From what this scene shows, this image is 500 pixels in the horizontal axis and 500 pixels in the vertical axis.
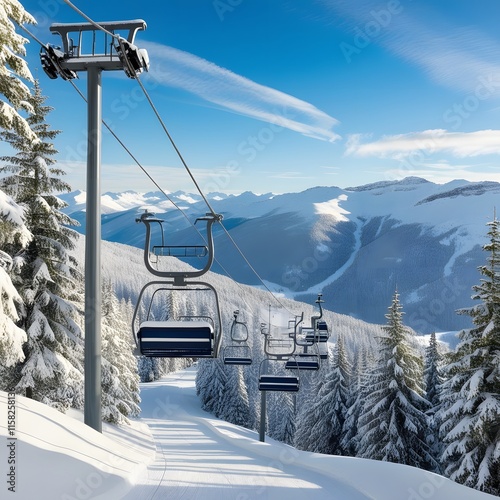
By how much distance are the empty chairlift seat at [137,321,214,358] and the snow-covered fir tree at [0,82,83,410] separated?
372 inches

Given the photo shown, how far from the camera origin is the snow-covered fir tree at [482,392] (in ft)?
59.5

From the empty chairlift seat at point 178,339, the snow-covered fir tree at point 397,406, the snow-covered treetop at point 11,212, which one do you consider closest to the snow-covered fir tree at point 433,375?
the snow-covered fir tree at point 397,406

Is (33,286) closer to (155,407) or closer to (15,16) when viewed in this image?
(15,16)

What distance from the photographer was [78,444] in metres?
7.80

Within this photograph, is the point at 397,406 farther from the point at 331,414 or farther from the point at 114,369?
the point at 114,369

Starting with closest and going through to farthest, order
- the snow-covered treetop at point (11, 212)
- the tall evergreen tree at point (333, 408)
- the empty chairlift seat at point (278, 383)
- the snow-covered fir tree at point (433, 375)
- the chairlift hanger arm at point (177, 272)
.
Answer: the chairlift hanger arm at point (177, 272)
the snow-covered treetop at point (11, 212)
the empty chairlift seat at point (278, 383)
the snow-covered fir tree at point (433, 375)
the tall evergreen tree at point (333, 408)

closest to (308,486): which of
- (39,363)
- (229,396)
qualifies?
(39,363)

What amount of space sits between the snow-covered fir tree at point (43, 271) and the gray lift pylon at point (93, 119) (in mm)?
10321

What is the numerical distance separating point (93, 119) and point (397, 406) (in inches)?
1068

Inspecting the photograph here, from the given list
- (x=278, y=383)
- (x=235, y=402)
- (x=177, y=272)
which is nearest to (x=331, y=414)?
(x=278, y=383)

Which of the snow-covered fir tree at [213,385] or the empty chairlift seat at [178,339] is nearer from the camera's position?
the empty chairlift seat at [178,339]

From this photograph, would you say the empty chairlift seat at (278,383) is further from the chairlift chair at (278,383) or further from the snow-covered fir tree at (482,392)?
the snow-covered fir tree at (482,392)

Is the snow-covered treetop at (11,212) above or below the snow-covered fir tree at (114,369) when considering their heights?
above

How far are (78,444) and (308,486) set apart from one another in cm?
452
